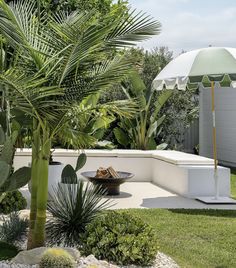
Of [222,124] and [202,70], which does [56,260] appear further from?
[222,124]

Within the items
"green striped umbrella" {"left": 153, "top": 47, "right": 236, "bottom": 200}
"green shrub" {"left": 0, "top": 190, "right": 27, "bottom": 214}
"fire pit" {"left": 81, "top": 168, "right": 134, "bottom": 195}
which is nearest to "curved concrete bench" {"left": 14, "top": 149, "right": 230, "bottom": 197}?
"green striped umbrella" {"left": 153, "top": 47, "right": 236, "bottom": 200}

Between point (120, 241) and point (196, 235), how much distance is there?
2.16m

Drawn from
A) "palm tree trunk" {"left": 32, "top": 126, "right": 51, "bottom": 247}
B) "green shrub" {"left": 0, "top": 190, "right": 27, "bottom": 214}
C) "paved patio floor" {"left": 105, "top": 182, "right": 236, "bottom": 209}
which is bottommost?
"paved patio floor" {"left": 105, "top": 182, "right": 236, "bottom": 209}

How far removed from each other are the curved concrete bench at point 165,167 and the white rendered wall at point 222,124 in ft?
18.7

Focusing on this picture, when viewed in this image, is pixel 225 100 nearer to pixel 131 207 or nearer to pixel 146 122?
pixel 146 122

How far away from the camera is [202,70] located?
327 inches

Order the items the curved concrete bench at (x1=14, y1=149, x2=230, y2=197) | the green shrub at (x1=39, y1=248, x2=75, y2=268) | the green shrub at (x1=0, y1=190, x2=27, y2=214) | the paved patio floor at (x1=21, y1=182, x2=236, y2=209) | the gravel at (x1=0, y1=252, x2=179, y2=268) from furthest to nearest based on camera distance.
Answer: the curved concrete bench at (x1=14, y1=149, x2=230, y2=197) < the paved patio floor at (x1=21, y1=182, x2=236, y2=209) < the green shrub at (x1=0, y1=190, x2=27, y2=214) < the gravel at (x1=0, y1=252, x2=179, y2=268) < the green shrub at (x1=39, y1=248, x2=75, y2=268)

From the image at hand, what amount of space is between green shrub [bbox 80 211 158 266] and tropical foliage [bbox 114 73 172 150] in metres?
9.33

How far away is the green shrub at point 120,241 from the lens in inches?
181

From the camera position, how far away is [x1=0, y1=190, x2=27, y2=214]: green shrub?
282 inches

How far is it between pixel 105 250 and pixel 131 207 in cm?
387

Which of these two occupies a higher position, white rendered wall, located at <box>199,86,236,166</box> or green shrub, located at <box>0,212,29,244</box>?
white rendered wall, located at <box>199,86,236,166</box>

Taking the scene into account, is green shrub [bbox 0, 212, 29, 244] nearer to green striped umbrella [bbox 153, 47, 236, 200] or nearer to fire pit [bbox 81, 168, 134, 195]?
fire pit [bbox 81, 168, 134, 195]

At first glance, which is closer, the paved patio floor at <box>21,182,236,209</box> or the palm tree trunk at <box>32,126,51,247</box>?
the palm tree trunk at <box>32,126,51,247</box>
